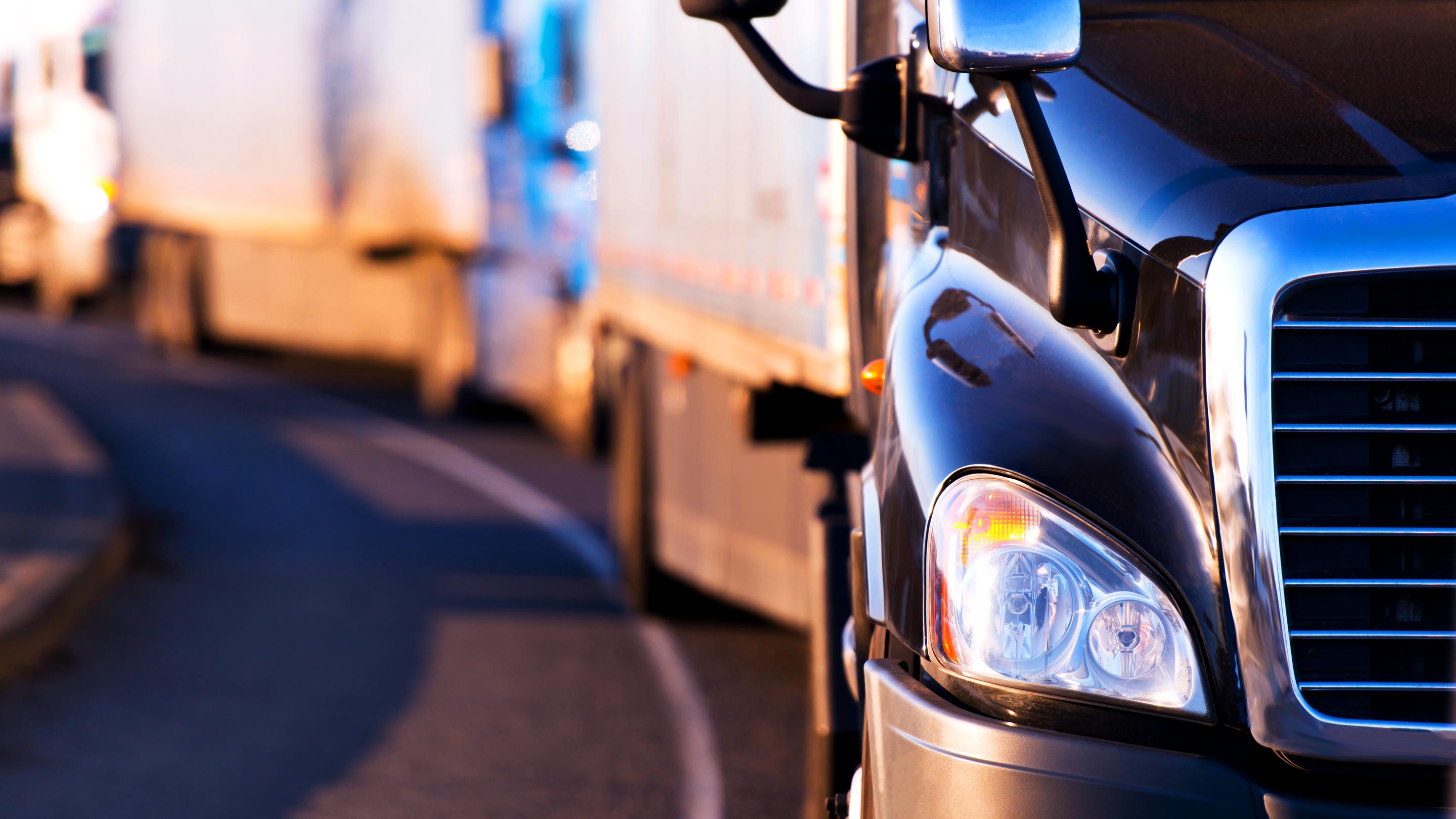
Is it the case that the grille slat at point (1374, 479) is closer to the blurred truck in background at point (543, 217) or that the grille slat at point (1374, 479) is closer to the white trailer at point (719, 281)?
the white trailer at point (719, 281)

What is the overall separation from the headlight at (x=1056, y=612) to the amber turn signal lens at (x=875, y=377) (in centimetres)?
105

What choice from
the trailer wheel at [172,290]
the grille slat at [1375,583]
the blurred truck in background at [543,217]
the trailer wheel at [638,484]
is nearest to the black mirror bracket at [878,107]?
the grille slat at [1375,583]

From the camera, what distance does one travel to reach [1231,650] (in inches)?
130

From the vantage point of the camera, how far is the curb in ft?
29.3

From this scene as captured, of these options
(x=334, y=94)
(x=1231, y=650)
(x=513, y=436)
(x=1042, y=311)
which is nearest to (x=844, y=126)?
(x=1042, y=311)

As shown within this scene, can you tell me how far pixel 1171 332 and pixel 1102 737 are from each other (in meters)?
0.66

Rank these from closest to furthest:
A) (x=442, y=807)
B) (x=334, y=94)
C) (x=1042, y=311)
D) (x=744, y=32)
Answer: (x=1042, y=311)
(x=744, y=32)
(x=442, y=807)
(x=334, y=94)

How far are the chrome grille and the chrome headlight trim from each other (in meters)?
0.04

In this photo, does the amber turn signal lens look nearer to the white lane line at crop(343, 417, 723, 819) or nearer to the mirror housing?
the mirror housing

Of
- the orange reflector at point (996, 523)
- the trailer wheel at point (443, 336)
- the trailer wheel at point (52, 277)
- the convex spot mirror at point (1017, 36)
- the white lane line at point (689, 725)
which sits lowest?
the trailer wheel at point (52, 277)

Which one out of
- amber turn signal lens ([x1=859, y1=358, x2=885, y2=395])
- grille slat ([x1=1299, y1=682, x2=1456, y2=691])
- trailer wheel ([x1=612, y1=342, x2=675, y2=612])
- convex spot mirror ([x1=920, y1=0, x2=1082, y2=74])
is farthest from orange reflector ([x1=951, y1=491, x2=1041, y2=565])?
trailer wheel ([x1=612, y1=342, x2=675, y2=612])

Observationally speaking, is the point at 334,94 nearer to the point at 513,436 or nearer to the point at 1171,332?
the point at 513,436

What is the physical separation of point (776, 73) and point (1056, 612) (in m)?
1.54

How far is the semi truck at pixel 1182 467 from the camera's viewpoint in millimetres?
3311
